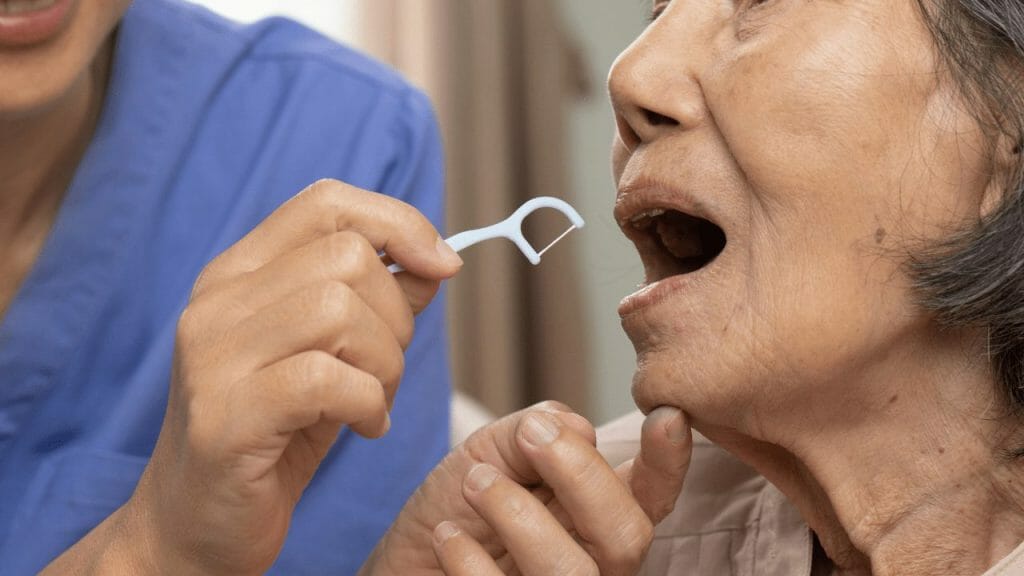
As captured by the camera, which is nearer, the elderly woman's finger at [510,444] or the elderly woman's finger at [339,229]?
the elderly woman's finger at [339,229]

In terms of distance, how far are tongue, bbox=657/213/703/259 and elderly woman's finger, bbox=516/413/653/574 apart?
238 mm

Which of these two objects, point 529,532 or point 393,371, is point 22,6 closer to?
point 393,371

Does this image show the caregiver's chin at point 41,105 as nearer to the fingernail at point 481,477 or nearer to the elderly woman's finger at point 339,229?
the elderly woman's finger at point 339,229

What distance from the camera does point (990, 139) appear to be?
39.4 inches

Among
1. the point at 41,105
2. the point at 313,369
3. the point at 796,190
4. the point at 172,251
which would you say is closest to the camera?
the point at 313,369

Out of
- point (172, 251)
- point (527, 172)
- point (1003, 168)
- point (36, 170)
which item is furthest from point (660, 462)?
point (527, 172)

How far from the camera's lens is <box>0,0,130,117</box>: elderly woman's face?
1.10 metres

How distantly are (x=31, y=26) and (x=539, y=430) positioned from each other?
54cm

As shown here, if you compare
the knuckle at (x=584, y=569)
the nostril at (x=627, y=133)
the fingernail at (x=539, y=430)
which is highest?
the nostril at (x=627, y=133)

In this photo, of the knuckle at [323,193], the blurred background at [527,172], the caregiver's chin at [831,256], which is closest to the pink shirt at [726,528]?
the caregiver's chin at [831,256]

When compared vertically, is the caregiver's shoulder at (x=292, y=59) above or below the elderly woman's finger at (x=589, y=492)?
above

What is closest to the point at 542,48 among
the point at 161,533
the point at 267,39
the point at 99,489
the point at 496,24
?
the point at 496,24

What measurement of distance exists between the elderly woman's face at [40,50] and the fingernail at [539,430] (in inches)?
19.5

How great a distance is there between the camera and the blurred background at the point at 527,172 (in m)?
2.53
